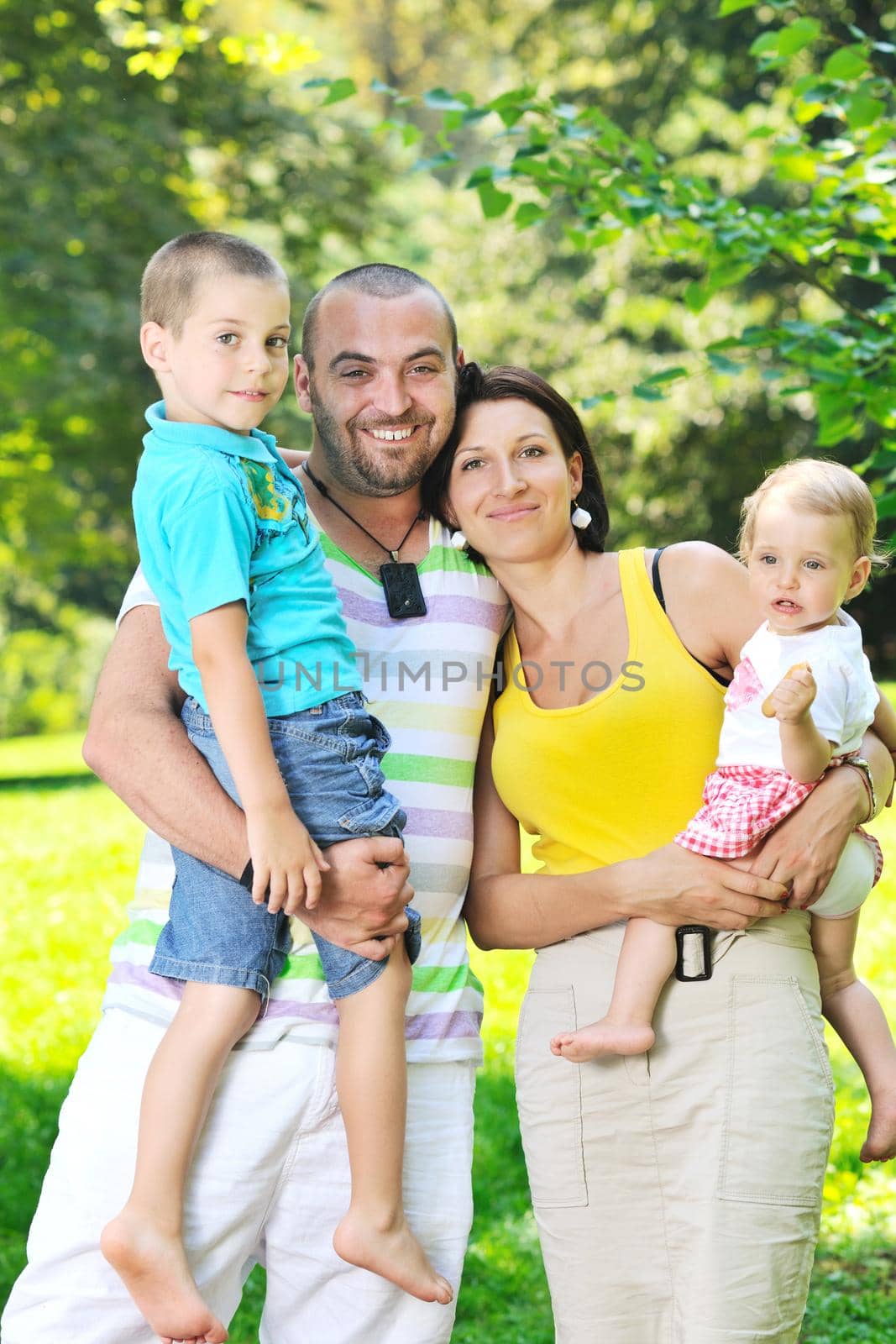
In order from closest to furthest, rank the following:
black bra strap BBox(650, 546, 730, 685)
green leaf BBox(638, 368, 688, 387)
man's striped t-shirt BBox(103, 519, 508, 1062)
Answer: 1. man's striped t-shirt BBox(103, 519, 508, 1062)
2. black bra strap BBox(650, 546, 730, 685)
3. green leaf BBox(638, 368, 688, 387)

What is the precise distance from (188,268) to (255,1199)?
5.32 ft

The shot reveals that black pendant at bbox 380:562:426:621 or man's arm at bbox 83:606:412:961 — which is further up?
black pendant at bbox 380:562:426:621

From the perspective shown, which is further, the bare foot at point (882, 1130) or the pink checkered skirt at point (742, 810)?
the bare foot at point (882, 1130)

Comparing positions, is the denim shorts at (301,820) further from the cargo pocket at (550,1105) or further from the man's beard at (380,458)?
the man's beard at (380,458)

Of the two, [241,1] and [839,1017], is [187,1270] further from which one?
[241,1]

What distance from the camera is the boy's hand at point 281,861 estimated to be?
7.13ft

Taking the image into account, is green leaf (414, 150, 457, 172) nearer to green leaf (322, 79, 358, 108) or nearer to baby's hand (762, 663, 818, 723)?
green leaf (322, 79, 358, 108)

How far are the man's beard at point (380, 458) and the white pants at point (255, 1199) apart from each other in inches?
42.4

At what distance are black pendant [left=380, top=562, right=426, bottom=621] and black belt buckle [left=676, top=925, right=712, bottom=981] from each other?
0.77m

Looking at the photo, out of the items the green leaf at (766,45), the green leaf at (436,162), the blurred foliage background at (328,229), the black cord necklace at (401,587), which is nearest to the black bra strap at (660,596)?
the black cord necklace at (401,587)

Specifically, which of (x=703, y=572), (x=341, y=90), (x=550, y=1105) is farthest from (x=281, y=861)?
(x=341, y=90)

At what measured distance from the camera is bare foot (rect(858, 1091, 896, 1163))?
259 centimetres

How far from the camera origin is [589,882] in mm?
2492

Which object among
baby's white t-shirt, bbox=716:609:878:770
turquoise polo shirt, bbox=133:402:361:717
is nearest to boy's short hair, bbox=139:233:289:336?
turquoise polo shirt, bbox=133:402:361:717
